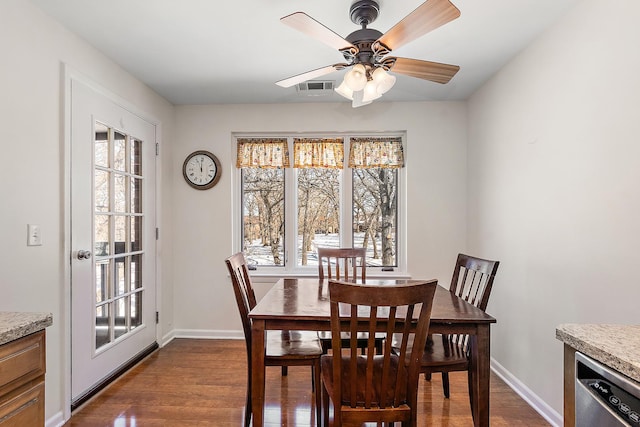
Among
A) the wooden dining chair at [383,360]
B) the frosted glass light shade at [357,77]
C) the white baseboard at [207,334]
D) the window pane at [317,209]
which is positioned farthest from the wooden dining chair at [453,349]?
the white baseboard at [207,334]

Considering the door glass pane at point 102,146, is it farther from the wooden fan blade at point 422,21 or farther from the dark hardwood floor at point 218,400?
the wooden fan blade at point 422,21

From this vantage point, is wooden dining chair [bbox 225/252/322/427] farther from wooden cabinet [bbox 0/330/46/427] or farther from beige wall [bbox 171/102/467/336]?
beige wall [bbox 171/102/467/336]

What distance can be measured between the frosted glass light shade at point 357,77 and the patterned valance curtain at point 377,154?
5.90 ft

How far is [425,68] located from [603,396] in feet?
5.22

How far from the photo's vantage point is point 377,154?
11.7 ft

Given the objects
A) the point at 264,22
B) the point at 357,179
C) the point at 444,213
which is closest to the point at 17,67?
the point at 264,22

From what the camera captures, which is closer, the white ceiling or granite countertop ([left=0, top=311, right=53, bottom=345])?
granite countertop ([left=0, top=311, right=53, bottom=345])

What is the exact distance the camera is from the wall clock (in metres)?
3.53

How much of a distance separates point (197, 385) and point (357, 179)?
2.30 metres

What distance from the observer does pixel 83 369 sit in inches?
90.4

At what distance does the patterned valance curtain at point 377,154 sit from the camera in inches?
139

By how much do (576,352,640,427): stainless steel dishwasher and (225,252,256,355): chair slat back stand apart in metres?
1.47

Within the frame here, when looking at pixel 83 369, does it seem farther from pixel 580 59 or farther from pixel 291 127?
pixel 580 59

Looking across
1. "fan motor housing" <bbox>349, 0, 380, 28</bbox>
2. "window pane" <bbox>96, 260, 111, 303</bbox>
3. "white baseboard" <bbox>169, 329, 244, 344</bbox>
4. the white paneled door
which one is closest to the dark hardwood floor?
the white paneled door
